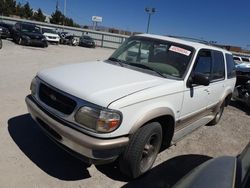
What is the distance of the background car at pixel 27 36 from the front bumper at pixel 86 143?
1959cm

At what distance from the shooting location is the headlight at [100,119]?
3230 mm

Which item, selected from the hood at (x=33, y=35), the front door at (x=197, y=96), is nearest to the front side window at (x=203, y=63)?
the front door at (x=197, y=96)

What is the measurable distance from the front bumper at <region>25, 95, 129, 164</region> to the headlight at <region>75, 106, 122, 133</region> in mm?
127

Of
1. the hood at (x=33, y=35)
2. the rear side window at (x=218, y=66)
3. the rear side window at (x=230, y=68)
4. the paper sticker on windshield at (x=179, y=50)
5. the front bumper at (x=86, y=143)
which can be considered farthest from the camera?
the hood at (x=33, y=35)

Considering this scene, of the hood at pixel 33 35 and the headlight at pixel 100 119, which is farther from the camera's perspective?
the hood at pixel 33 35

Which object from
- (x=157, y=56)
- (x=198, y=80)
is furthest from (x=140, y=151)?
(x=157, y=56)

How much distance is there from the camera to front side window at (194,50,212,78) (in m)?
4.85

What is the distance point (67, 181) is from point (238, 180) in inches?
94.6

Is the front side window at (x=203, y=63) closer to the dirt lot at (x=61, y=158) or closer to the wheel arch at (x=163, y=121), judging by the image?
the wheel arch at (x=163, y=121)

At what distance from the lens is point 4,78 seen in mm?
8570

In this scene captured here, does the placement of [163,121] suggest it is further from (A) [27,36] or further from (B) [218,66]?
(A) [27,36]

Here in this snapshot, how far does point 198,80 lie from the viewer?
4445 millimetres

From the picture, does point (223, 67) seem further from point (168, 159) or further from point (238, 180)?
point (238, 180)

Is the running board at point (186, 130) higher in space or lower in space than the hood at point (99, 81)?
lower
